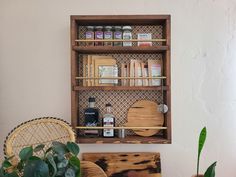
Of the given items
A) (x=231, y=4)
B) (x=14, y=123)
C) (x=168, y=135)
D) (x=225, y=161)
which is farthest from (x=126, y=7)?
(x=225, y=161)

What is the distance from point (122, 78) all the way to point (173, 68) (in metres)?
0.37

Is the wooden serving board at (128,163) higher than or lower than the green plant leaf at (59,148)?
lower

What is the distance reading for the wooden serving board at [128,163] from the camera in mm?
1730

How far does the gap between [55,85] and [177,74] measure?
81 centimetres

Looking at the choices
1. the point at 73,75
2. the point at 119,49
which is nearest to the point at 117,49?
the point at 119,49

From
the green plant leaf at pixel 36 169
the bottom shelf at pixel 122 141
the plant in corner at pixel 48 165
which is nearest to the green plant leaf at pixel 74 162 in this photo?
the plant in corner at pixel 48 165

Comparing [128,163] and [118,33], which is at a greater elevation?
[118,33]

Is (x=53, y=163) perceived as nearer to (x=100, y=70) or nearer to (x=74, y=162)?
(x=74, y=162)

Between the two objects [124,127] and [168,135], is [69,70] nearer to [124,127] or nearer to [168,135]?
[124,127]

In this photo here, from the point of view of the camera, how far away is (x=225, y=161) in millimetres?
1801

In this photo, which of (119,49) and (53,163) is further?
(119,49)

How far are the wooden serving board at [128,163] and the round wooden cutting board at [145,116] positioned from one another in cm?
16

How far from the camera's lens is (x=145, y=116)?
1738mm

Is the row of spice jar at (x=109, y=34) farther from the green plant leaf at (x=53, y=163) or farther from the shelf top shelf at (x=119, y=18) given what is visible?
the green plant leaf at (x=53, y=163)
